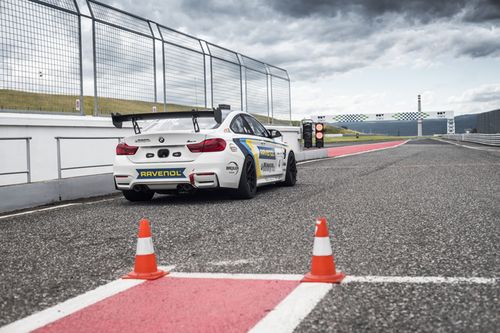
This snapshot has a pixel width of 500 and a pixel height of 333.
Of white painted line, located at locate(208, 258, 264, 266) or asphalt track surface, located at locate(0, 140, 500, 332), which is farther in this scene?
white painted line, located at locate(208, 258, 264, 266)

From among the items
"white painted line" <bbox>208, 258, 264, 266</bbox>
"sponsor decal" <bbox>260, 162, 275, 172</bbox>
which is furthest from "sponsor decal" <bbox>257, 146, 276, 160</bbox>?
"white painted line" <bbox>208, 258, 264, 266</bbox>

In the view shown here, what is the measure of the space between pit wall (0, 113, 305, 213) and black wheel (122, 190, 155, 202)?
121 cm

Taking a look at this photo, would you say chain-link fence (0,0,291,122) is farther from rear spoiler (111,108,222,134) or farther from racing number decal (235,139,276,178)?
racing number decal (235,139,276,178)

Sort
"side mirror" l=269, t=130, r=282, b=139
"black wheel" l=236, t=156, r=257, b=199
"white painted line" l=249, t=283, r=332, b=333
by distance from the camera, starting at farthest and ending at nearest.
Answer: "side mirror" l=269, t=130, r=282, b=139, "black wheel" l=236, t=156, r=257, b=199, "white painted line" l=249, t=283, r=332, b=333

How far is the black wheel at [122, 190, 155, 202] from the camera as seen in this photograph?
8957mm

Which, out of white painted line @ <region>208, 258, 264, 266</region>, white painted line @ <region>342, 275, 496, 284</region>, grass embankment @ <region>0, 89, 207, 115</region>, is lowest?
white painted line @ <region>342, 275, 496, 284</region>

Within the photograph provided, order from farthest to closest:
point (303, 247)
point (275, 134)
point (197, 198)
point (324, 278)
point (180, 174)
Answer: point (275, 134)
point (197, 198)
point (180, 174)
point (303, 247)
point (324, 278)

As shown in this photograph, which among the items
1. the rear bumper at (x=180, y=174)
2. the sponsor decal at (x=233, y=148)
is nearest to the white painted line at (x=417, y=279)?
the rear bumper at (x=180, y=174)

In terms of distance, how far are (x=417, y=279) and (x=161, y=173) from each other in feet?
16.6

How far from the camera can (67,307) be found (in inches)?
135

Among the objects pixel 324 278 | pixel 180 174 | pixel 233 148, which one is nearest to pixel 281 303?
pixel 324 278

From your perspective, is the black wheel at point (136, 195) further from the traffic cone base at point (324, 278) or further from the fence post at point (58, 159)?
the traffic cone base at point (324, 278)

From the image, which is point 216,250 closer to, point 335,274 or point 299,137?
point 335,274

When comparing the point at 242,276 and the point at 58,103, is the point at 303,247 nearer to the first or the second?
the point at 242,276
